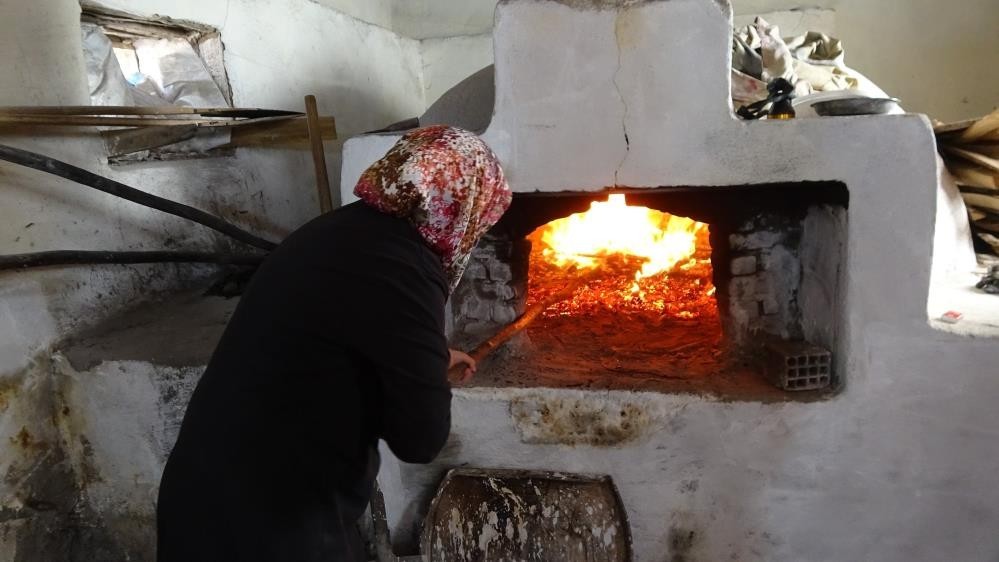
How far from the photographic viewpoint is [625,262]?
3.97m

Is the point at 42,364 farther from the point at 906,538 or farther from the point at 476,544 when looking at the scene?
the point at 906,538

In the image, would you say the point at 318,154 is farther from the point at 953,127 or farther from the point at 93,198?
the point at 953,127

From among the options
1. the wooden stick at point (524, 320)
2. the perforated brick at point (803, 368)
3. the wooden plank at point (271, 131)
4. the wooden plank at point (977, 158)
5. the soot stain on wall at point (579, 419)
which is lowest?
the soot stain on wall at point (579, 419)

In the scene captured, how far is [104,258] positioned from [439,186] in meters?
2.05

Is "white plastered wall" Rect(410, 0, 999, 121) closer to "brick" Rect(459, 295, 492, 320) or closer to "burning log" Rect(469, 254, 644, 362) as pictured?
"burning log" Rect(469, 254, 644, 362)

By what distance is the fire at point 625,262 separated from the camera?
3479mm

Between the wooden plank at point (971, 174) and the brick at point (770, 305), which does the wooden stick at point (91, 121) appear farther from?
the wooden plank at point (971, 174)

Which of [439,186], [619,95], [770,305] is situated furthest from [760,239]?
[439,186]

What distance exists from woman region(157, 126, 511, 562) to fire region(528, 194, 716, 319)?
76.7 inches

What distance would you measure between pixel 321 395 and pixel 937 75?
5403 mm

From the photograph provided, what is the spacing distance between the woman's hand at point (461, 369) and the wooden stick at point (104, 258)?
1490 mm

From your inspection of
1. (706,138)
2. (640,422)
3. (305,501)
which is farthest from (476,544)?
(706,138)

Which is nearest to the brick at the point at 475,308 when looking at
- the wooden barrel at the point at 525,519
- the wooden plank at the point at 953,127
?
the wooden barrel at the point at 525,519

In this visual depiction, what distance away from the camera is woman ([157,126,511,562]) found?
1407mm
